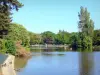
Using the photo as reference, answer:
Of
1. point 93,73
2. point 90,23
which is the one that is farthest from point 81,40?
point 93,73

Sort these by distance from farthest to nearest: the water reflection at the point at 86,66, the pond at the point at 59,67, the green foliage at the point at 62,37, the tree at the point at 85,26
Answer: the green foliage at the point at 62,37, the tree at the point at 85,26, the water reflection at the point at 86,66, the pond at the point at 59,67

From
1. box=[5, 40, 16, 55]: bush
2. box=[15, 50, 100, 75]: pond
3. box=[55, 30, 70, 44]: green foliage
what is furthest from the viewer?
box=[55, 30, 70, 44]: green foliage

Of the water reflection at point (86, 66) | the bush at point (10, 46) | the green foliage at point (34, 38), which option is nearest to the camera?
→ the water reflection at point (86, 66)

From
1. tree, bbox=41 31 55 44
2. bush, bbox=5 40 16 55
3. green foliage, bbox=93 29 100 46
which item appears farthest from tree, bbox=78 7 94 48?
tree, bbox=41 31 55 44

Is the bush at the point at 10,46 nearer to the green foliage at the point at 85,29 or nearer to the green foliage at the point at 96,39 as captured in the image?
the green foliage at the point at 85,29

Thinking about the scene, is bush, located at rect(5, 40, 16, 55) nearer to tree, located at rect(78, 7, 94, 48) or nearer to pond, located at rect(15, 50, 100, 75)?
pond, located at rect(15, 50, 100, 75)

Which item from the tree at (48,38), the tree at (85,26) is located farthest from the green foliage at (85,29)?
the tree at (48,38)

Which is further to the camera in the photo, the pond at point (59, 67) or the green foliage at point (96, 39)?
the green foliage at point (96, 39)

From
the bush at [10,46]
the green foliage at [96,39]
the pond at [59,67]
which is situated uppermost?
the green foliage at [96,39]

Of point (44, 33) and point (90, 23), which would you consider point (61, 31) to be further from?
point (90, 23)

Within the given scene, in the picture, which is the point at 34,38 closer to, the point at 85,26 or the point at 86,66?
the point at 85,26

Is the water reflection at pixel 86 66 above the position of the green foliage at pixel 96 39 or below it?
below

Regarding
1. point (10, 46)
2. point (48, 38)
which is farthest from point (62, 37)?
point (10, 46)

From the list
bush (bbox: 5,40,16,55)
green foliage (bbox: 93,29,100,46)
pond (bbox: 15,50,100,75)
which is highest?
green foliage (bbox: 93,29,100,46)
